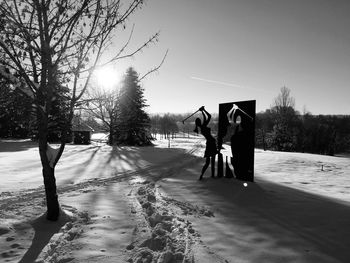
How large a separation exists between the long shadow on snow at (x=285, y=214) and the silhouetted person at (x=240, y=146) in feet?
3.48

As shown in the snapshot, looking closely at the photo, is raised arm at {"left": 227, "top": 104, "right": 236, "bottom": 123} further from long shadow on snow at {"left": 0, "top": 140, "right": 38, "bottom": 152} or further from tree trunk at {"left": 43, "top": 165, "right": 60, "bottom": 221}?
long shadow on snow at {"left": 0, "top": 140, "right": 38, "bottom": 152}

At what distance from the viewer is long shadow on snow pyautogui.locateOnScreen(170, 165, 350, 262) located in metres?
4.71

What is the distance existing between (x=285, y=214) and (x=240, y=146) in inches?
165

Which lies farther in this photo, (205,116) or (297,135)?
(297,135)

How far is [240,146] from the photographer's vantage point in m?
10.2

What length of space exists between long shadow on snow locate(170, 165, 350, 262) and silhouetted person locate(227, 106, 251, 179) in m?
1.06

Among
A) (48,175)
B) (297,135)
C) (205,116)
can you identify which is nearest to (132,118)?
(205,116)

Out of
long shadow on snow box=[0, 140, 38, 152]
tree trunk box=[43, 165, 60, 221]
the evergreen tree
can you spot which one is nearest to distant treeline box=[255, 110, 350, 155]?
the evergreen tree

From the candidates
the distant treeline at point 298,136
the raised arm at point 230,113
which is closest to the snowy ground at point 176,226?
the raised arm at point 230,113

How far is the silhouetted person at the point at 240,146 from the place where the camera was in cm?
1015

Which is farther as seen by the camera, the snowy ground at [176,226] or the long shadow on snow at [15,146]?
the long shadow on snow at [15,146]

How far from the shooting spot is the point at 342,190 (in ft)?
35.9

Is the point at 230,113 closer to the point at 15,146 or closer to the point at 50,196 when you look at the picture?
the point at 50,196

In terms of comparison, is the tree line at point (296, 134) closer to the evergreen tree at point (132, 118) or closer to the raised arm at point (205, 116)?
the evergreen tree at point (132, 118)
